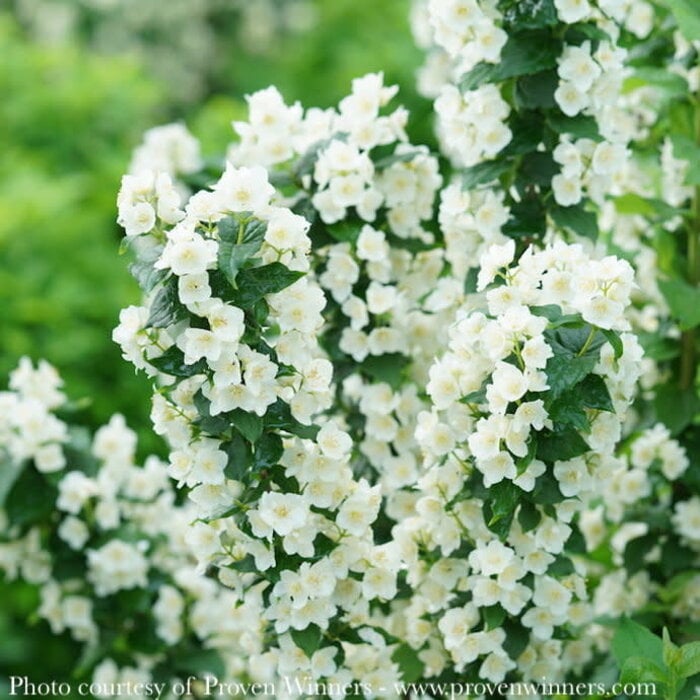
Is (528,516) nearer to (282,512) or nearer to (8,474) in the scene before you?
(282,512)

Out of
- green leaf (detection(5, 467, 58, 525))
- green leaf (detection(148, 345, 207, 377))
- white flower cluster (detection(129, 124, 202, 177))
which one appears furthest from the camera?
white flower cluster (detection(129, 124, 202, 177))

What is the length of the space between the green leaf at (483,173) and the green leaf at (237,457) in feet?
2.17

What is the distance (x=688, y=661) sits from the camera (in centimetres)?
204

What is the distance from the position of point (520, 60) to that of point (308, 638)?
1.08m

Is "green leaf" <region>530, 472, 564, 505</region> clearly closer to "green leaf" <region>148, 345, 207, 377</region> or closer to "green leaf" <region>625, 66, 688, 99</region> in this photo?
"green leaf" <region>148, 345, 207, 377</region>

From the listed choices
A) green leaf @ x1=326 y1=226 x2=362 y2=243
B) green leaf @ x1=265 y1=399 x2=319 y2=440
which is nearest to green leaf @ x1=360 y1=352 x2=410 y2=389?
green leaf @ x1=326 y1=226 x2=362 y2=243

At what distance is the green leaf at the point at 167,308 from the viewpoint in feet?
6.42

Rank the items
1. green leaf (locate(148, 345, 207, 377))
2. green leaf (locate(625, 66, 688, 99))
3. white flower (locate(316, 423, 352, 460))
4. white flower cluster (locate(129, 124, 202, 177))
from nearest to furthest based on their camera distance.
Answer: green leaf (locate(148, 345, 207, 377)), white flower (locate(316, 423, 352, 460)), green leaf (locate(625, 66, 688, 99)), white flower cluster (locate(129, 124, 202, 177))

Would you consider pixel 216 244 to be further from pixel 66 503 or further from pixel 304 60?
pixel 304 60

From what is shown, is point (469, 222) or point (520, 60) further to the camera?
point (469, 222)

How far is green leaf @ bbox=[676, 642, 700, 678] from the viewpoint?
2031 millimetres

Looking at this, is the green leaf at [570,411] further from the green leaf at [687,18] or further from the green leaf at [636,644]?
the green leaf at [687,18]

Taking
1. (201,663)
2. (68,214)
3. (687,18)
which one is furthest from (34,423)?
(68,214)

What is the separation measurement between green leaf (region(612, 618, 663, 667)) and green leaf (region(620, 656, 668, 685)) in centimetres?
13
